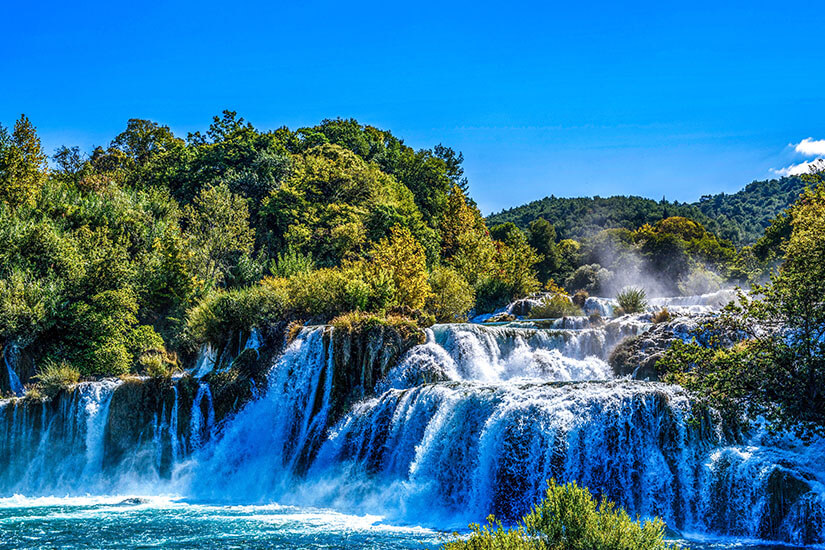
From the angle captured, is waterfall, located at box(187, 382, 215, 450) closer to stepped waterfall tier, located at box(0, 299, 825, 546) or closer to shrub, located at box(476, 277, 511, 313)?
stepped waterfall tier, located at box(0, 299, 825, 546)

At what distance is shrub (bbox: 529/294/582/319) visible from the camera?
112ft

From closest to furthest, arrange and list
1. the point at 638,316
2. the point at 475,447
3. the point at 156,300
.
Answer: the point at 475,447, the point at 638,316, the point at 156,300

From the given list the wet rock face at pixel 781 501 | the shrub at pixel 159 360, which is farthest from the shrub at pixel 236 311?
the wet rock face at pixel 781 501

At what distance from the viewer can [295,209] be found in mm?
40125

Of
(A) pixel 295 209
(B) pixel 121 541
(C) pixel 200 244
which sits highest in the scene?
(A) pixel 295 209

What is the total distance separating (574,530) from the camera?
27.4ft

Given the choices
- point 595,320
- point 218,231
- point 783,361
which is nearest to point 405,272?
point 595,320

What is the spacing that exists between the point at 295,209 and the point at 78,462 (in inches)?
813

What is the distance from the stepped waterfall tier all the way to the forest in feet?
9.01

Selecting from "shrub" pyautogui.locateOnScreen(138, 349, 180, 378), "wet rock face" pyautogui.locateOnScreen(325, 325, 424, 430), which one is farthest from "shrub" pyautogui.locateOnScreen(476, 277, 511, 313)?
"shrub" pyautogui.locateOnScreen(138, 349, 180, 378)

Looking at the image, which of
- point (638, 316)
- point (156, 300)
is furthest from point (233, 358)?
point (638, 316)

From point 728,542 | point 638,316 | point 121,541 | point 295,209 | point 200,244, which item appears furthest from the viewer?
point 295,209

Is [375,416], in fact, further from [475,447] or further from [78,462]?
[78,462]

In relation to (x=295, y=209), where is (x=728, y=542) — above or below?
below
